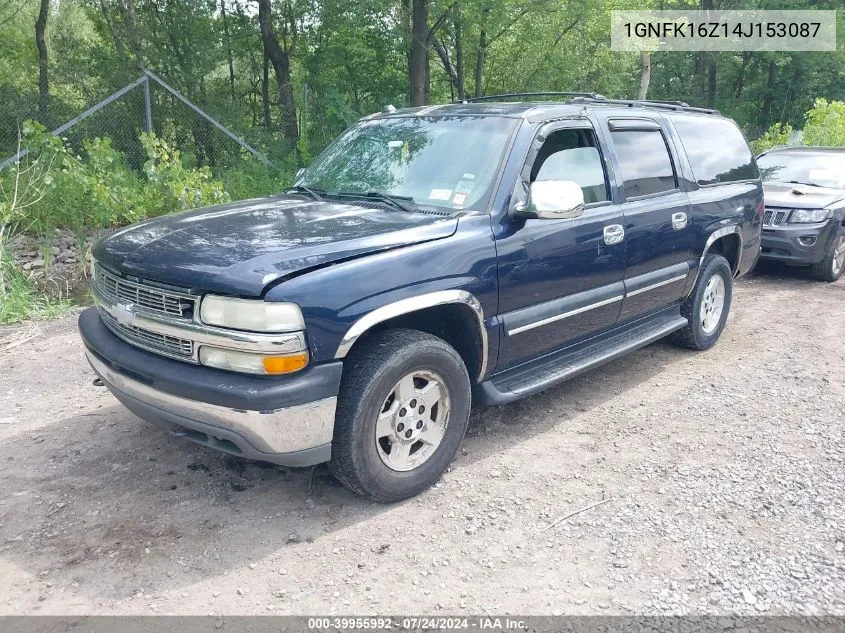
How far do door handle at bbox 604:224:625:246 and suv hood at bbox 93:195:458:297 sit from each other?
1.27m

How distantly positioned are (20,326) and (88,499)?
3406 mm

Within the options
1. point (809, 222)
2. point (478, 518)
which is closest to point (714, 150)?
point (809, 222)

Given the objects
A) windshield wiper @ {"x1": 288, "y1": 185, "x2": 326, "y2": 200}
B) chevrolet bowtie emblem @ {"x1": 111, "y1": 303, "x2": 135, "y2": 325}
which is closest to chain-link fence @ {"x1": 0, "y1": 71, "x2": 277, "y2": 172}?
windshield wiper @ {"x1": 288, "y1": 185, "x2": 326, "y2": 200}

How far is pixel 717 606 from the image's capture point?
276cm

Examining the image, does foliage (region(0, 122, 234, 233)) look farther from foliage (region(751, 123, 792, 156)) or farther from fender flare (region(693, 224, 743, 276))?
foliage (region(751, 123, 792, 156))

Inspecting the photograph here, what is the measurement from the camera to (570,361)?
14.3 ft

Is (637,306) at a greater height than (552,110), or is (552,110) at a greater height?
(552,110)

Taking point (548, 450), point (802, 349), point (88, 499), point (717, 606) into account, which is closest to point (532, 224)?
point (548, 450)

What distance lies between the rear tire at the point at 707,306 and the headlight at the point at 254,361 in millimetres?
3805

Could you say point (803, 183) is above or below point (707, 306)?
above

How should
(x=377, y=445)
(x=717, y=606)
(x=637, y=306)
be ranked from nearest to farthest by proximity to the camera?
(x=717, y=606)
(x=377, y=445)
(x=637, y=306)

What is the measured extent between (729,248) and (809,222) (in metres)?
3.10

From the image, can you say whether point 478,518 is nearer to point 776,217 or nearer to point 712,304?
point 712,304

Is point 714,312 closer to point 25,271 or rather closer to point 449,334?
point 449,334
